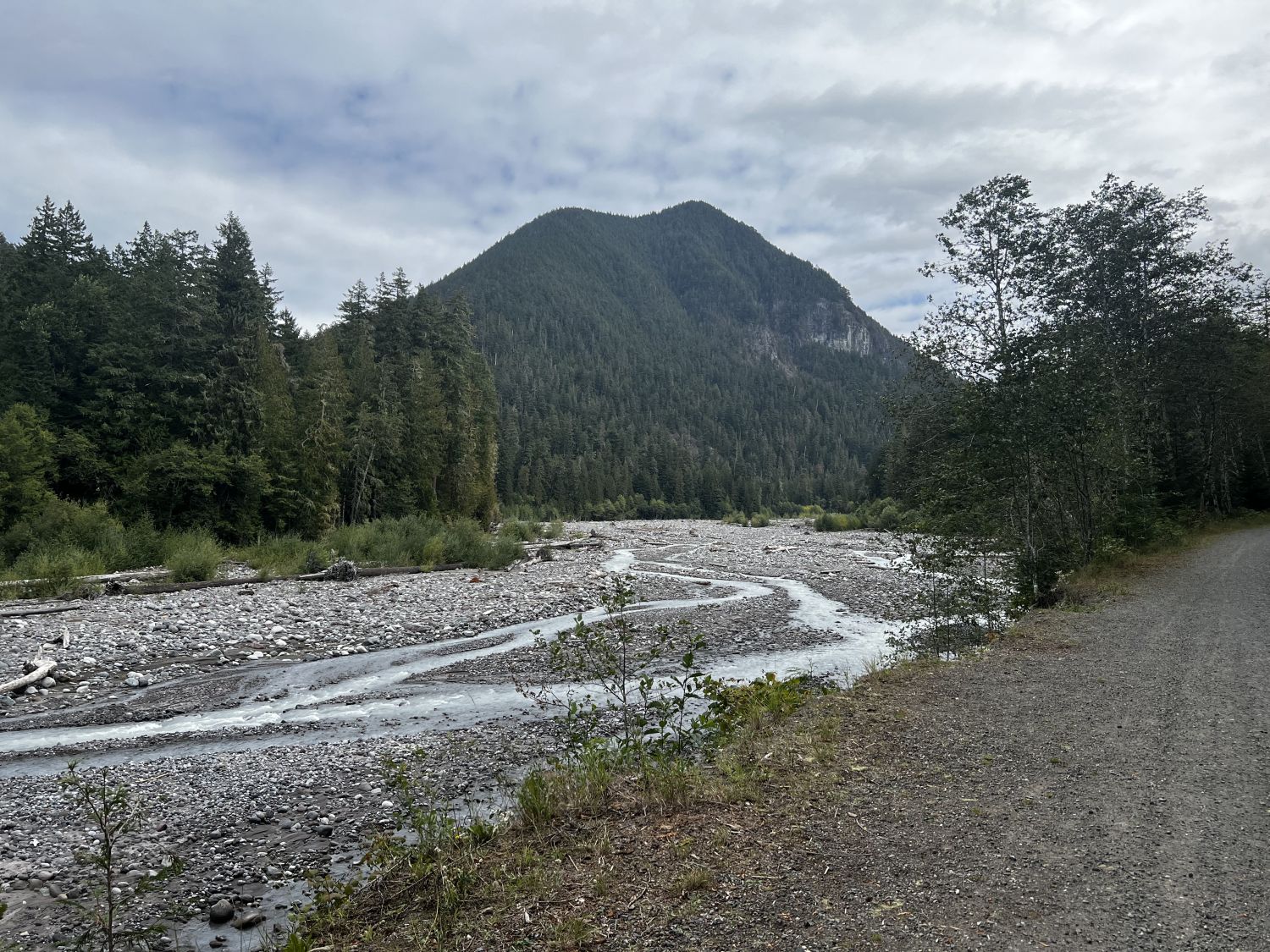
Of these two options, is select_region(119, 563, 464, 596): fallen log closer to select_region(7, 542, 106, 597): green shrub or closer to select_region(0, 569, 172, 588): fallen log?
select_region(0, 569, 172, 588): fallen log

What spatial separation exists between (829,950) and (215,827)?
19.3 ft

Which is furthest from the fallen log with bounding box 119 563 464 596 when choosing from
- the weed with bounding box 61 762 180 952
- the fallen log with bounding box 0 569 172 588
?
the weed with bounding box 61 762 180 952

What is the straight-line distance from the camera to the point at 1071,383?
55.3 ft

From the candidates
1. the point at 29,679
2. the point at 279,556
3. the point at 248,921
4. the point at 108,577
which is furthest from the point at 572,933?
the point at 279,556

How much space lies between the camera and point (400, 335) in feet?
144

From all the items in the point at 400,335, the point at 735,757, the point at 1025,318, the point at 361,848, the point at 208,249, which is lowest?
the point at 361,848

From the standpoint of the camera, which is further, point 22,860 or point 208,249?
point 208,249

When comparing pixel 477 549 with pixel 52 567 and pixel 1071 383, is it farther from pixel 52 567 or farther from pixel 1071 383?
pixel 1071 383

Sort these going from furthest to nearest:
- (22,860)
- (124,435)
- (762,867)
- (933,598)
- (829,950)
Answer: (124,435), (933,598), (22,860), (762,867), (829,950)

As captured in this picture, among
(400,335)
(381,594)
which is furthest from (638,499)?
(381,594)

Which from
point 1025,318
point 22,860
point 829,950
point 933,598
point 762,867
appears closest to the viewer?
point 829,950

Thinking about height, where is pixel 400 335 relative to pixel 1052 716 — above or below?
above

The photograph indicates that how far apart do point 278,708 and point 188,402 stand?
27212 millimetres

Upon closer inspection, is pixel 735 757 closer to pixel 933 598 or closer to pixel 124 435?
pixel 933 598
